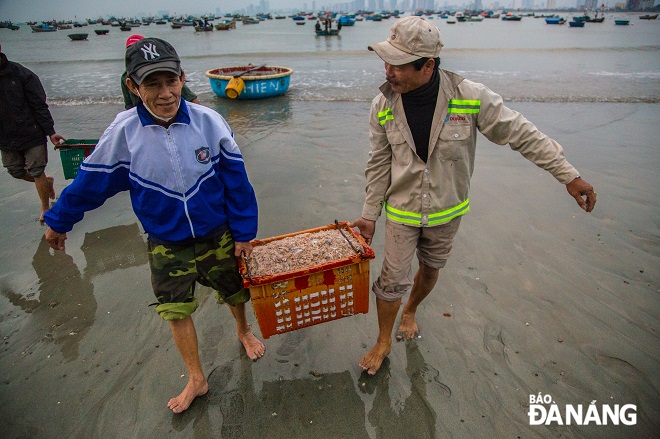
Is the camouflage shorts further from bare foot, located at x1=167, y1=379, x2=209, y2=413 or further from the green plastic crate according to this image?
the green plastic crate

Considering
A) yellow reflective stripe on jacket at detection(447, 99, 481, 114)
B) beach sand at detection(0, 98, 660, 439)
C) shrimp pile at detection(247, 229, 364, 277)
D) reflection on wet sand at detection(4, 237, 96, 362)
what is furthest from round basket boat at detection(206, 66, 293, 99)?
yellow reflective stripe on jacket at detection(447, 99, 481, 114)

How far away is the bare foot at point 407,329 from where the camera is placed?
10.3 ft

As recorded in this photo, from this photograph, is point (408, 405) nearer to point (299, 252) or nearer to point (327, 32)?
point (299, 252)

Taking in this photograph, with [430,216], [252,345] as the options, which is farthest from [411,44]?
[252,345]

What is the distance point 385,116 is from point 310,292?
4.03 feet

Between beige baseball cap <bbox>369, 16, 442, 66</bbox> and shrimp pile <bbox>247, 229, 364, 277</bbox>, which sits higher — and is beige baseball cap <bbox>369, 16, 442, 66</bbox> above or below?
above

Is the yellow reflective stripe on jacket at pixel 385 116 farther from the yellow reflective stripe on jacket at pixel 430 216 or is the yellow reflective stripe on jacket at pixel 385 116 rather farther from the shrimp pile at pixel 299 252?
the shrimp pile at pixel 299 252

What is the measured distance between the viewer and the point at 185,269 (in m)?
2.40

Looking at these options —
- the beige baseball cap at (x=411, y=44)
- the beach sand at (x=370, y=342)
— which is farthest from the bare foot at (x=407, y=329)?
the beige baseball cap at (x=411, y=44)

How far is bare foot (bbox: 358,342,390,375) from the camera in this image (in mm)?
2807

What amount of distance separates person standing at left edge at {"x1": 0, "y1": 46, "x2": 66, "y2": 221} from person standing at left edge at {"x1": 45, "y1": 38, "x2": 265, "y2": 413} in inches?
131

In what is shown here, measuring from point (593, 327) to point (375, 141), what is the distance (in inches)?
93.5

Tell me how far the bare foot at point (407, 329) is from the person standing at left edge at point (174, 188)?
4.64ft

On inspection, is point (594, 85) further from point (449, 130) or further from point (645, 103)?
point (449, 130)
